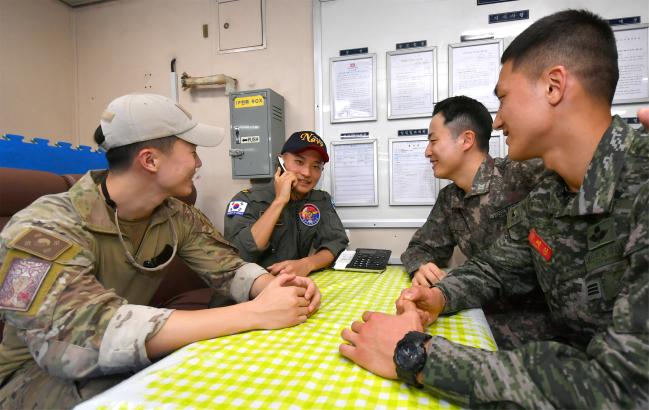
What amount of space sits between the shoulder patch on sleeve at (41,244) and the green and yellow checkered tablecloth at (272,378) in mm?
383

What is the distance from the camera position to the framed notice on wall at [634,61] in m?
1.90

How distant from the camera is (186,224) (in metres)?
1.31

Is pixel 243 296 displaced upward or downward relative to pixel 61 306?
downward

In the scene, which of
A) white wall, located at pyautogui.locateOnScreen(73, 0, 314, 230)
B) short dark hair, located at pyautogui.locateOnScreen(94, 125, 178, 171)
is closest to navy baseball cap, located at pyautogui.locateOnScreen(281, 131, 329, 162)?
white wall, located at pyautogui.locateOnScreen(73, 0, 314, 230)

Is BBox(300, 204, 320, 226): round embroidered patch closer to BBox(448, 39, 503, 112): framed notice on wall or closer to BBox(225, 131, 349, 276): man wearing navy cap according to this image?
BBox(225, 131, 349, 276): man wearing navy cap

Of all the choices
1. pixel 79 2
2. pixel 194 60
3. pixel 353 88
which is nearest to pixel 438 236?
pixel 353 88

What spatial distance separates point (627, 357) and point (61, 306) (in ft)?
3.57

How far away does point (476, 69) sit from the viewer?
2.11m

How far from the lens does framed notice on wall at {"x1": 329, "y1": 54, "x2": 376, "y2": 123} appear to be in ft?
7.45

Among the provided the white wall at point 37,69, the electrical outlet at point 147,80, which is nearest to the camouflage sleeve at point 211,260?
the electrical outlet at point 147,80

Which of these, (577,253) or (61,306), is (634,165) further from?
(61,306)

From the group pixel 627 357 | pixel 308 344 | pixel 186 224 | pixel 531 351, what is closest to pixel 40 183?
pixel 186 224

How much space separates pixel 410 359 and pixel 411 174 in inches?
67.6

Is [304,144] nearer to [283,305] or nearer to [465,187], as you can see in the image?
[465,187]
